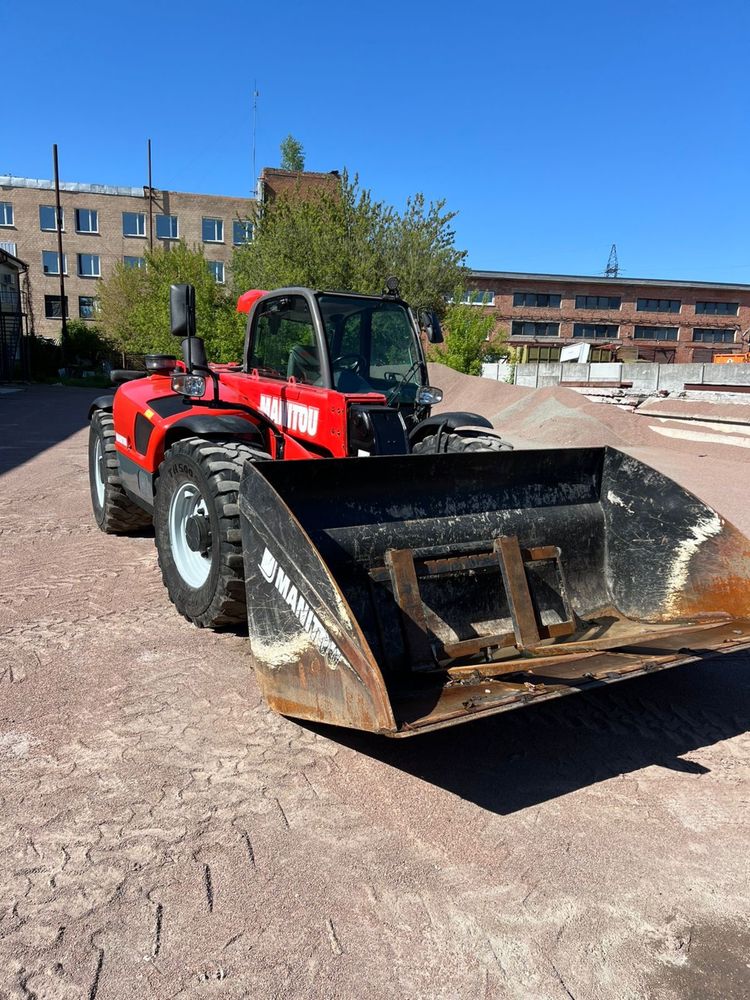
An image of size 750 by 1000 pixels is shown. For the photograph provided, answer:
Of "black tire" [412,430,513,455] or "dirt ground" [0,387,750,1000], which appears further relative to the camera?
"black tire" [412,430,513,455]

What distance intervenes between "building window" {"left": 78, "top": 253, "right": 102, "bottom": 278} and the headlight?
146 feet

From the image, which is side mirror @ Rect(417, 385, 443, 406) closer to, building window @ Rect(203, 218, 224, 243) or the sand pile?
the sand pile

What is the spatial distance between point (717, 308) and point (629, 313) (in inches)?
241

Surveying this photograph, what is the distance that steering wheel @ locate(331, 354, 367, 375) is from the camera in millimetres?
4766

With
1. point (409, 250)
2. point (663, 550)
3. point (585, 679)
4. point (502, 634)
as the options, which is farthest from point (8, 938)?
point (409, 250)

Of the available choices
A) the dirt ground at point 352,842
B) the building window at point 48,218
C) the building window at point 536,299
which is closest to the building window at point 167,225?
the building window at point 48,218

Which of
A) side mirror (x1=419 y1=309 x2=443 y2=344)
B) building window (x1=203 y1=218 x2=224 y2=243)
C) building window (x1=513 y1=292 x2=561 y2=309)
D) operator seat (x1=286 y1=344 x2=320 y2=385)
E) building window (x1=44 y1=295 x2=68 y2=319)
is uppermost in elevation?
building window (x1=203 y1=218 x2=224 y2=243)

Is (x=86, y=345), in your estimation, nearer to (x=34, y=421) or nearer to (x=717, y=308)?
(x=34, y=421)

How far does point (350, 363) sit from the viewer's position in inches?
193

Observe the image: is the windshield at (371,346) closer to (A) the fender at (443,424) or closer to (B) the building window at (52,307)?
(A) the fender at (443,424)

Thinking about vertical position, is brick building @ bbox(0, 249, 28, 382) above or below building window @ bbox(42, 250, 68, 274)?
below

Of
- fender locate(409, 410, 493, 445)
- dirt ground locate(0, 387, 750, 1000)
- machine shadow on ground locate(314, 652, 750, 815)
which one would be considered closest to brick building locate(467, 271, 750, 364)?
fender locate(409, 410, 493, 445)

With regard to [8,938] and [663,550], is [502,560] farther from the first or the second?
[8,938]

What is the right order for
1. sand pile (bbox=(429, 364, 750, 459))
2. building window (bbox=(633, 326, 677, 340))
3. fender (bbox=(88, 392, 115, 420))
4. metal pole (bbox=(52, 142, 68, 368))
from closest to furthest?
fender (bbox=(88, 392, 115, 420)), sand pile (bbox=(429, 364, 750, 459)), metal pole (bbox=(52, 142, 68, 368)), building window (bbox=(633, 326, 677, 340))
